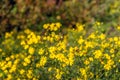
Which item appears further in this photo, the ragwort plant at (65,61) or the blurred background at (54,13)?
the blurred background at (54,13)

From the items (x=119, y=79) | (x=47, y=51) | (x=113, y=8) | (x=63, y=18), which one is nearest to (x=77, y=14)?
(x=63, y=18)

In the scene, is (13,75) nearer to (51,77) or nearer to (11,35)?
(51,77)

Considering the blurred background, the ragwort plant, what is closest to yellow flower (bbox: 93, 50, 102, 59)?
the ragwort plant

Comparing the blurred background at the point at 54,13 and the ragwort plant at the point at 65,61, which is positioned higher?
the blurred background at the point at 54,13

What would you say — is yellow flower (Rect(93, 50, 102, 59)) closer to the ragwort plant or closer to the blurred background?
the ragwort plant

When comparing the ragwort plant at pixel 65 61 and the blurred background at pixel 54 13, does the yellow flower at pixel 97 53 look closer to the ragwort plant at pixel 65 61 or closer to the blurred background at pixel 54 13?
the ragwort plant at pixel 65 61

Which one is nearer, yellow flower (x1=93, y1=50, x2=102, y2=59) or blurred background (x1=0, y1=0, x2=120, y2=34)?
yellow flower (x1=93, y1=50, x2=102, y2=59)

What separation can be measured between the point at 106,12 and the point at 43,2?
1117 millimetres

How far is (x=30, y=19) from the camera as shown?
6.76 metres

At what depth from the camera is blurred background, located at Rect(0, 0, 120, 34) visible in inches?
264

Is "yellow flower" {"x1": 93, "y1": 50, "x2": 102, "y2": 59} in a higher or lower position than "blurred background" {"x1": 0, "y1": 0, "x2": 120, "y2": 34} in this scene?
lower

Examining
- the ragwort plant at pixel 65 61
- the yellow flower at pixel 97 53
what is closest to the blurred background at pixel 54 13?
the ragwort plant at pixel 65 61

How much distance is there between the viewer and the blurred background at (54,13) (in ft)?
22.0

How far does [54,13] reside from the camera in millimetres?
7043
